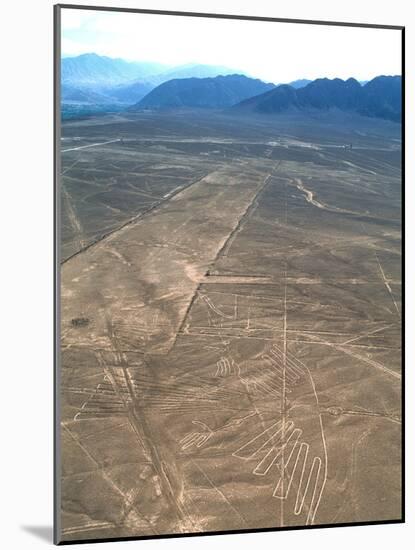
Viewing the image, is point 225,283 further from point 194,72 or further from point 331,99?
point 194,72

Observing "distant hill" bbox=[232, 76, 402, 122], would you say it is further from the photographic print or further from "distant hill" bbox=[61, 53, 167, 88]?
"distant hill" bbox=[61, 53, 167, 88]

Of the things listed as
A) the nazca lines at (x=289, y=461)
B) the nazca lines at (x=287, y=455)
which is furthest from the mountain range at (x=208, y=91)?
the nazca lines at (x=289, y=461)

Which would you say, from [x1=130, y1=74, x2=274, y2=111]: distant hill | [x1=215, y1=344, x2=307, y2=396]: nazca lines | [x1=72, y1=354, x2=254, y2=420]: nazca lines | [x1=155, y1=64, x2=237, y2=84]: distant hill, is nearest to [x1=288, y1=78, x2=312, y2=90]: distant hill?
[x1=130, y1=74, x2=274, y2=111]: distant hill

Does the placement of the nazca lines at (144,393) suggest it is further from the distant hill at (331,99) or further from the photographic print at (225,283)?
the distant hill at (331,99)

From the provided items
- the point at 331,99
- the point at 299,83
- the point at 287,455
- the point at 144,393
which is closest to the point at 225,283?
the point at 331,99

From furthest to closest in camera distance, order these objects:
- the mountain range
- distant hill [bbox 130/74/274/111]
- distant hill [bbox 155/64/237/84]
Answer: distant hill [bbox 130/74/274/111], distant hill [bbox 155/64/237/84], the mountain range

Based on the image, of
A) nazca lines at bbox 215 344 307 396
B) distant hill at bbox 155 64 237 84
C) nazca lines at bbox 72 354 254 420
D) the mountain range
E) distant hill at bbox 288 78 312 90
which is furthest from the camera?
distant hill at bbox 288 78 312 90
